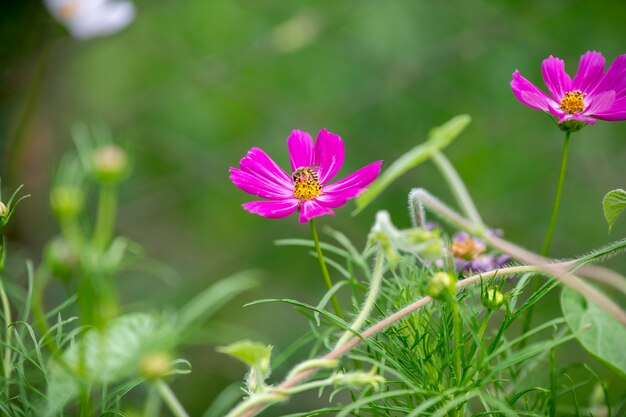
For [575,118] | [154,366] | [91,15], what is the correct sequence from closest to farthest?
[154,366], [575,118], [91,15]

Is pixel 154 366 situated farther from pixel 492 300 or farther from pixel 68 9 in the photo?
pixel 68 9

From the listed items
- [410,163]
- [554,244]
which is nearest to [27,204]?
[554,244]

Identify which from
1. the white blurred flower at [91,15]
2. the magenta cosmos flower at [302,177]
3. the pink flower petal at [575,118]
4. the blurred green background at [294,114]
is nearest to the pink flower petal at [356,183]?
the magenta cosmos flower at [302,177]

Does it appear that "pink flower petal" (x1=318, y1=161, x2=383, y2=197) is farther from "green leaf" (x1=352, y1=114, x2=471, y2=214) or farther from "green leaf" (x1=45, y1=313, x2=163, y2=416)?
"green leaf" (x1=45, y1=313, x2=163, y2=416)

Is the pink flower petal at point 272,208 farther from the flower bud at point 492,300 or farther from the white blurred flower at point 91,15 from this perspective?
the white blurred flower at point 91,15

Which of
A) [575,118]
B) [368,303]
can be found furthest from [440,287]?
[575,118]

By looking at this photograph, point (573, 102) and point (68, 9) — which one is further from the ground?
point (68, 9)

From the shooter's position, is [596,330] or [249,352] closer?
[249,352]

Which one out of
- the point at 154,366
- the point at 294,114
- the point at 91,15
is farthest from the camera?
the point at 294,114
